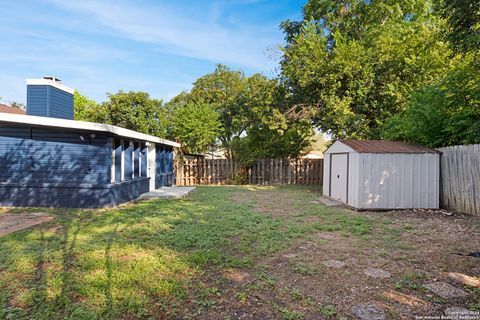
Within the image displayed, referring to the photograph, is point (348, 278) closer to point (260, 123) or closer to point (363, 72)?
point (363, 72)

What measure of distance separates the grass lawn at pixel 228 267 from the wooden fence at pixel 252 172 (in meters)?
9.54

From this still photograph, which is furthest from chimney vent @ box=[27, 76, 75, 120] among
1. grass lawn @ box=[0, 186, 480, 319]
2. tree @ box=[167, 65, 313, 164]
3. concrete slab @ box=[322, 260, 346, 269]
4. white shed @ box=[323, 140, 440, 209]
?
white shed @ box=[323, 140, 440, 209]

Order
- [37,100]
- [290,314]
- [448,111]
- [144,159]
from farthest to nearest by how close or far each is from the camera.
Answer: [144,159]
[37,100]
[448,111]
[290,314]

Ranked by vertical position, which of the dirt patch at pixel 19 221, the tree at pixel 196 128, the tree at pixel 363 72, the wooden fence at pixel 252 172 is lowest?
the dirt patch at pixel 19 221

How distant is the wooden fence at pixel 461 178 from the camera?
278 inches

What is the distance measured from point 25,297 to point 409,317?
12.1 feet

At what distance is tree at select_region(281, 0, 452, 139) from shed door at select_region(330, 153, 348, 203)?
10.5ft

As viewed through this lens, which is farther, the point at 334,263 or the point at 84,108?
the point at 84,108

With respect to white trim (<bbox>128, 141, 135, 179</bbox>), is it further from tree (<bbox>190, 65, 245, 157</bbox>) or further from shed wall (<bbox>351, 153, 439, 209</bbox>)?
tree (<bbox>190, 65, 245, 157</bbox>)

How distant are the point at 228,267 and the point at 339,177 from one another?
272 inches

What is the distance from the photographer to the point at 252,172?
16453mm

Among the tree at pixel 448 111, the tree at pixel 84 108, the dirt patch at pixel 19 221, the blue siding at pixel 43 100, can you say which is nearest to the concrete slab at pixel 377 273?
the dirt patch at pixel 19 221

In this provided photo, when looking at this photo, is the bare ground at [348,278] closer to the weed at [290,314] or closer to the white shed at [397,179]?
the weed at [290,314]

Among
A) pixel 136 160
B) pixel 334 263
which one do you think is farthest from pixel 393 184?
pixel 136 160
